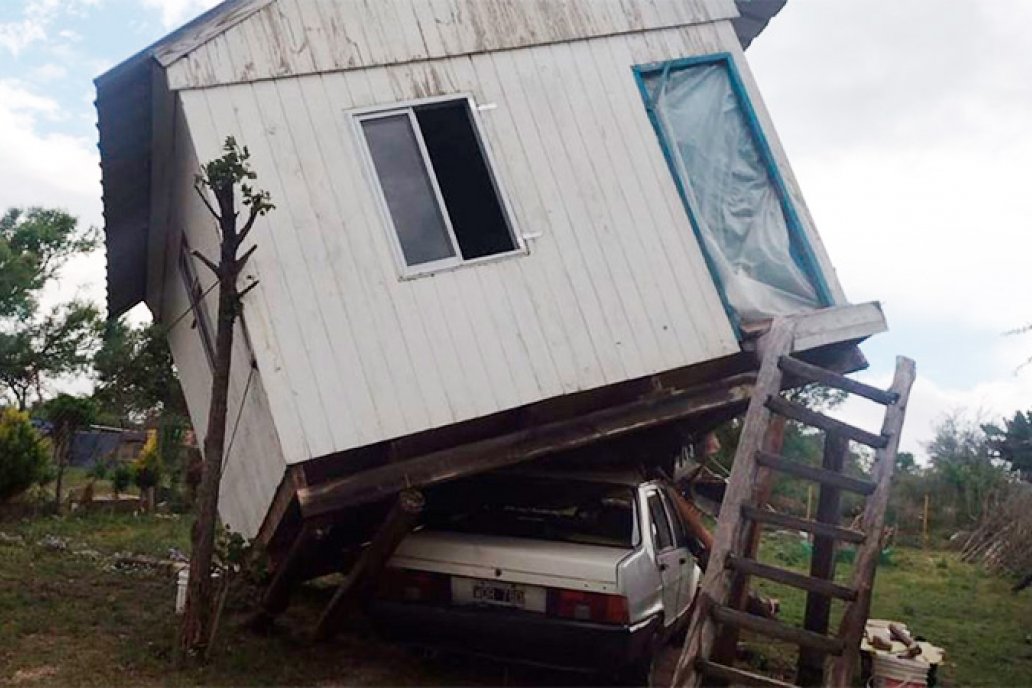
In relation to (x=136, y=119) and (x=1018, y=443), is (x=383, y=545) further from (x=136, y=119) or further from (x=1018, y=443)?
(x=1018, y=443)

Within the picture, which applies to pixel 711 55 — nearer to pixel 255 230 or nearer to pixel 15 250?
pixel 255 230

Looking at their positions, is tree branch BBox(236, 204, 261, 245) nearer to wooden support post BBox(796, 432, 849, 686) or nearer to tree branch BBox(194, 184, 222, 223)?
tree branch BBox(194, 184, 222, 223)

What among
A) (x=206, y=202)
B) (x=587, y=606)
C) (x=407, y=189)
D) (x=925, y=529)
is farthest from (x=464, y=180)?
(x=925, y=529)

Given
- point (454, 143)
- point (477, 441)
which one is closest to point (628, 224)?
point (454, 143)

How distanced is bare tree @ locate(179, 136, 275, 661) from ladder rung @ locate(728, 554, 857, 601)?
3.41 meters

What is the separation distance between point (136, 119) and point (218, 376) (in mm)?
2230

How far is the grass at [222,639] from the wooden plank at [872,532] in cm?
208

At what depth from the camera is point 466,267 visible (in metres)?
6.30

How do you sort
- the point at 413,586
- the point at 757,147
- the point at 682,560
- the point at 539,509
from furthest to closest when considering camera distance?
the point at 757,147, the point at 682,560, the point at 539,509, the point at 413,586

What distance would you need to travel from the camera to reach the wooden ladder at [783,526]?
17.6 ft

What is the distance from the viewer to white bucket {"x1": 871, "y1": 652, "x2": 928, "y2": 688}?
6656mm

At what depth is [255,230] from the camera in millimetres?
5965

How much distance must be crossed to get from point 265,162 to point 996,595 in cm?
1310

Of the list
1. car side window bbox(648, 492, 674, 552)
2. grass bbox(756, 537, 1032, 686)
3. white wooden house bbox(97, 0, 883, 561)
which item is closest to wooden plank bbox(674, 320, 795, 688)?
white wooden house bbox(97, 0, 883, 561)
